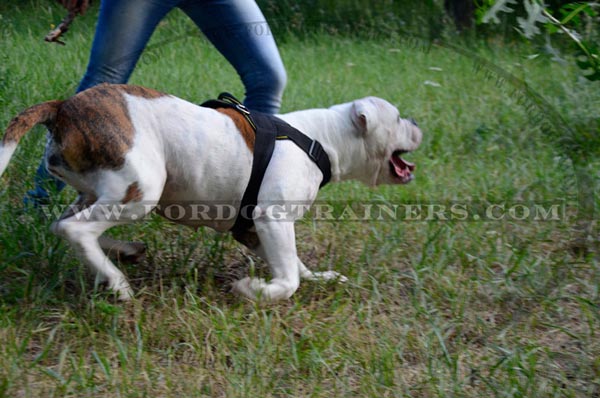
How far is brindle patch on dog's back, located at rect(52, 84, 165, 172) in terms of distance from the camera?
318cm

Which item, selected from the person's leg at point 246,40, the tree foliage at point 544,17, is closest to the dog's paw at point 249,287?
the person's leg at point 246,40

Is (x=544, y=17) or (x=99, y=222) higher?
(x=544, y=17)

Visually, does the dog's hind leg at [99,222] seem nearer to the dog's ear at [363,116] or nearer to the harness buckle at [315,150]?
the harness buckle at [315,150]

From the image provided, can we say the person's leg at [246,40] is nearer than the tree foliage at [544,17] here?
No

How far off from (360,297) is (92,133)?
5.06ft

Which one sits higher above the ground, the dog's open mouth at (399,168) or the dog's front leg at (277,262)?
the dog's open mouth at (399,168)

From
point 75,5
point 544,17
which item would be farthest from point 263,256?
point 544,17

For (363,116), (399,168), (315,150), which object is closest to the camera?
(315,150)

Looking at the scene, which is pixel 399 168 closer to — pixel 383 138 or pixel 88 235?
pixel 383 138

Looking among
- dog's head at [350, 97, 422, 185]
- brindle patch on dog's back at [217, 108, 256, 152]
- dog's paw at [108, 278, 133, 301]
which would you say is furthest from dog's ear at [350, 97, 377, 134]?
dog's paw at [108, 278, 133, 301]

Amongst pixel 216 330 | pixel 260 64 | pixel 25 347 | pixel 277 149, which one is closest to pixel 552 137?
pixel 260 64

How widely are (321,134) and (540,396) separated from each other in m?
1.64

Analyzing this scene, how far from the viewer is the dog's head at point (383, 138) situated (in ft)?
12.7

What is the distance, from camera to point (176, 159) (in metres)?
3.39
